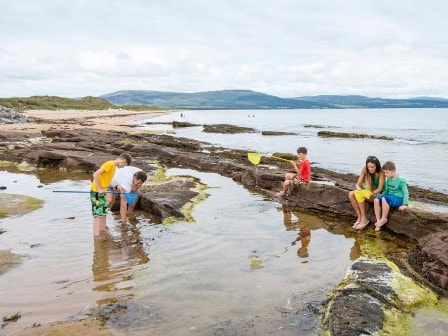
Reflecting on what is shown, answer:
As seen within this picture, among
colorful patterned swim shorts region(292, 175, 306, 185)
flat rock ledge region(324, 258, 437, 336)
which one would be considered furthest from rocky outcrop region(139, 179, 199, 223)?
flat rock ledge region(324, 258, 437, 336)

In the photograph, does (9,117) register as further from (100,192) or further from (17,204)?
(100,192)

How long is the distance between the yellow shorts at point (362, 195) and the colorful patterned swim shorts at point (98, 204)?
21.5 feet

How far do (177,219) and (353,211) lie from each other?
5.12 m

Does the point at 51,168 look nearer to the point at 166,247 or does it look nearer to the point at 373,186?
the point at 166,247

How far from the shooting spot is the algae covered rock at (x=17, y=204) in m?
12.4

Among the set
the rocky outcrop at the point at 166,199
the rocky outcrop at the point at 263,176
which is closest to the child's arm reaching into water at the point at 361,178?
the rocky outcrop at the point at 263,176

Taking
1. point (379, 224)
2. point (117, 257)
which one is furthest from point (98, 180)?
point (379, 224)

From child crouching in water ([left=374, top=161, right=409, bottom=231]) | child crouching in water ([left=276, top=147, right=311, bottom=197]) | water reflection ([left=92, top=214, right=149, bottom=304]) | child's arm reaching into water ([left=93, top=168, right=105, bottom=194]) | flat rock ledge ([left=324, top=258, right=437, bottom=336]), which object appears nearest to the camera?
flat rock ledge ([left=324, top=258, right=437, bottom=336])

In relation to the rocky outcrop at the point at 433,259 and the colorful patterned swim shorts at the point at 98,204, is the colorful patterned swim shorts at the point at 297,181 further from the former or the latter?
the colorful patterned swim shorts at the point at 98,204

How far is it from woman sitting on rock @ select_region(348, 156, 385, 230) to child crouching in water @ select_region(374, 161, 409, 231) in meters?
0.20

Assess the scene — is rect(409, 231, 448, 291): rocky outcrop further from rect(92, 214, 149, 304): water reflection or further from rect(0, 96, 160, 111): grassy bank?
rect(0, 96, 160, 111): grassy bank

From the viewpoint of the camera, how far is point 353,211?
12.5 m

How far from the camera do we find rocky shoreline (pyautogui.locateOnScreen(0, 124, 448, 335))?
25.6 feet

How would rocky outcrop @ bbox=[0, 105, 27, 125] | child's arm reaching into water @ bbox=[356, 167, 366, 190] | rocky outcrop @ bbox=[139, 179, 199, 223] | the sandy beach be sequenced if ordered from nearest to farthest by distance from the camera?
child's arm reaching into water @ bbox=[356, 167, 366, 190] < rocky outcrop @ bbox=[139, 179, 199, 223] < the sandy beach < rocky outcrop @ bbox=[0, 105, 27, 125]
